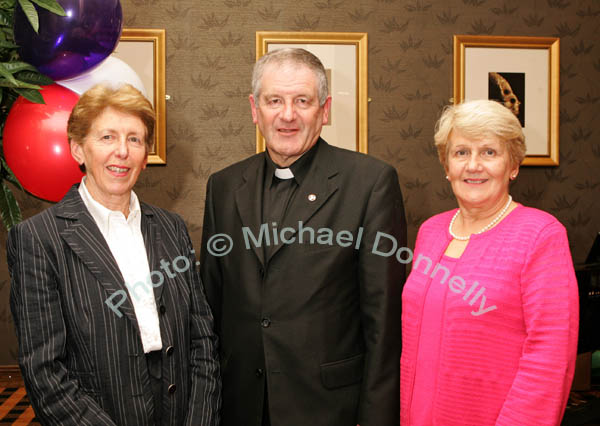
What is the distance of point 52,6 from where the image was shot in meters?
1.80

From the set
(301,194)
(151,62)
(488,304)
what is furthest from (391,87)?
(488,304)

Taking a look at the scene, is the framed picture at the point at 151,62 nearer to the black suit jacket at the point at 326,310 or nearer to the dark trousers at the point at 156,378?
the black suit jacket at the point at 326,310

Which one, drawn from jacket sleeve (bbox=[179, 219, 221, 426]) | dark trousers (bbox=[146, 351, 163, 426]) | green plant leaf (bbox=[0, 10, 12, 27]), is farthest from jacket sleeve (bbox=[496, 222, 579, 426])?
green plant leaf (bbox=[0, 10, 12, 27])

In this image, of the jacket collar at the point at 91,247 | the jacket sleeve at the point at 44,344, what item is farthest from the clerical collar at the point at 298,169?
the jacket sleeve at the point at 44,344

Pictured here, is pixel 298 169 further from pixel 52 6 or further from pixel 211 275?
pixel 52 6

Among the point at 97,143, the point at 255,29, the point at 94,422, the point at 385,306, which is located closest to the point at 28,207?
the point at 255,29

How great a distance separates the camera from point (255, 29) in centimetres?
345

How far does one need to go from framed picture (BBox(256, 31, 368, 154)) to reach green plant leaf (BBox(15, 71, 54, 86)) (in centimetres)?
165

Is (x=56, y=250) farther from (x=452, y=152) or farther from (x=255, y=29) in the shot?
(x=255, y=29)

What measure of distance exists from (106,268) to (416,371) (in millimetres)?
949

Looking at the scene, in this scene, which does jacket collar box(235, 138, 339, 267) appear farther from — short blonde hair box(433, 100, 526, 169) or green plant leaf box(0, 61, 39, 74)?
green plant leaf box(0, 61, 39, 74)

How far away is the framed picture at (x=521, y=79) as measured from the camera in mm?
3561

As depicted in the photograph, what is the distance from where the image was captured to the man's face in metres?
1.65

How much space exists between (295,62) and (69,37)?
35.0 inches
